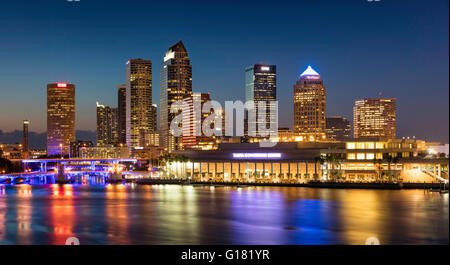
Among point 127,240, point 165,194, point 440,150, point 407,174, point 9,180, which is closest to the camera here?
point 127,240

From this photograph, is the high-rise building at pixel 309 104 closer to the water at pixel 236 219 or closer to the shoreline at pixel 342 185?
the shoreline at pixel 342 185

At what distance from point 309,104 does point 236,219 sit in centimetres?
12599

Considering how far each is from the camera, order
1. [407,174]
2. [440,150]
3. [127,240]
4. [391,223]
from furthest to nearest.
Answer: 1. [440,150]
2. [407,174]
3. [391,223]
4. [127,240]

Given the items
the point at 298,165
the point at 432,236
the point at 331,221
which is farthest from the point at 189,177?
the point at 432,236

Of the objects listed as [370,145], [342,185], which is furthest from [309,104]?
[342,185]

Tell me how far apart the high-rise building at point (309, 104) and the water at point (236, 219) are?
98232 millimetres

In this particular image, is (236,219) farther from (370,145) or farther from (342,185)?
(370,145)

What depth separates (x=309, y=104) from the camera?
566ft

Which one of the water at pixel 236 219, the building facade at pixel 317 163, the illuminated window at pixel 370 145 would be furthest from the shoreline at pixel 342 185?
the illuminated window at pixel 370 145

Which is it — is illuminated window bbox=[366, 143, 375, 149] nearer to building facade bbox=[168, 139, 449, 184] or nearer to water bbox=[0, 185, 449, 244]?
building facade bbox=[168, 139, 449, 184]

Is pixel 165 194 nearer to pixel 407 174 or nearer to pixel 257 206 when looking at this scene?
pixel 257 206
